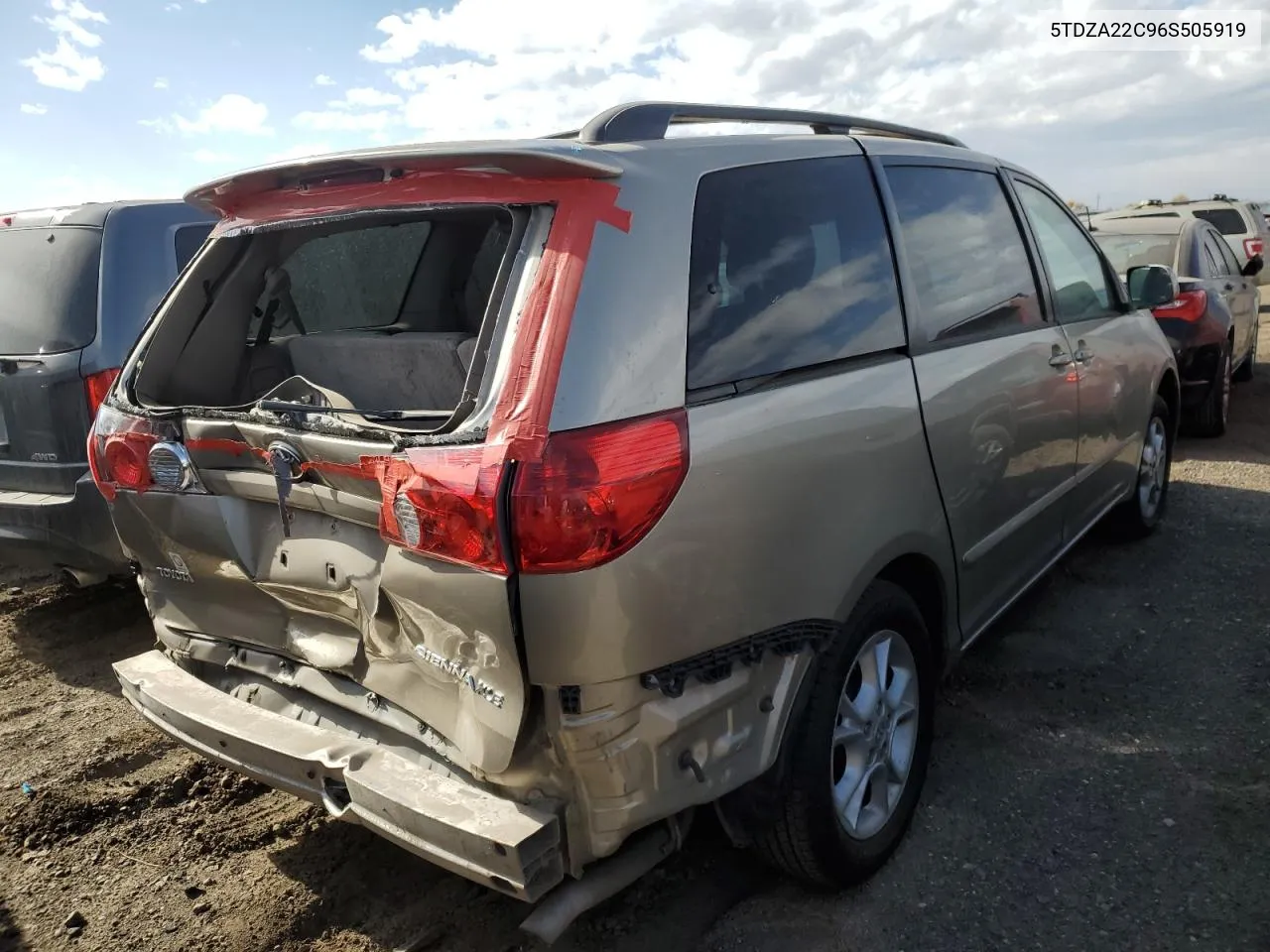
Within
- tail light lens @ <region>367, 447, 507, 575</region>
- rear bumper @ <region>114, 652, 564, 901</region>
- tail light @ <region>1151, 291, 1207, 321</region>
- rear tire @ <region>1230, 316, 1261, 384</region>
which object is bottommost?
rear tire @ <region>1230, 316, 1261, 384</region>

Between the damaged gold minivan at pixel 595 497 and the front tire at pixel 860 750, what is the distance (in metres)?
0.01

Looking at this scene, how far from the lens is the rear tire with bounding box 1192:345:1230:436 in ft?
23.1

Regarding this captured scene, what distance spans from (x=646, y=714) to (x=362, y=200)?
4.42 ft

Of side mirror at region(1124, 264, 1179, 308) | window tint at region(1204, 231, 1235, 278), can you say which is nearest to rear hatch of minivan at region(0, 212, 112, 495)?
side mirror at region(1124, 264, 1179, 308)

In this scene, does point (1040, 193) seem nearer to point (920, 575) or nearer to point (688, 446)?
point (920, 575)

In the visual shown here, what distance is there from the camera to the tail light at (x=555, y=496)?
181 cm

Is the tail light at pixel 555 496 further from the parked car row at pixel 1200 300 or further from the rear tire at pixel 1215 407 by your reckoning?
the rear tire at pixel 1215 407

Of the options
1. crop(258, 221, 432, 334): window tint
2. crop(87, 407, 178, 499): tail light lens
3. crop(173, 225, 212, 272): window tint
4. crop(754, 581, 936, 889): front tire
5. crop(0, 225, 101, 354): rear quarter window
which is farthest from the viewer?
crop(173, 225, 212, 272): window tint

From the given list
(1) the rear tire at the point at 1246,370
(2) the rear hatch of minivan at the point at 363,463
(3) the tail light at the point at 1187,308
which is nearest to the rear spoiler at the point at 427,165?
(2) the rear hatch of minivan at the point at 363,463

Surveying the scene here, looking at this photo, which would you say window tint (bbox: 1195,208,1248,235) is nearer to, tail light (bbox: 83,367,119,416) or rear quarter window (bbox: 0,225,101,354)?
rear quarter window (bbox: 0,225,101,354)

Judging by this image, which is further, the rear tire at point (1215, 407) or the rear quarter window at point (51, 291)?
the rear tire at point (1215, 407)

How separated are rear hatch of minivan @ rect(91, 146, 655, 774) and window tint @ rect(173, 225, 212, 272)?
150cm

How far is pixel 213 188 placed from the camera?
262 centimetres

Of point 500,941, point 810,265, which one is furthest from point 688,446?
point 500,941
